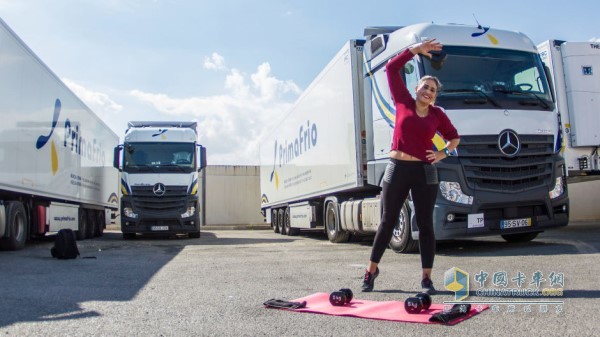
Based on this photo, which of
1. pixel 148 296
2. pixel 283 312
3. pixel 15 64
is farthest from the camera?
pixel 15 64

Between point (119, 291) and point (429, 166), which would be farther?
point (119, 291)

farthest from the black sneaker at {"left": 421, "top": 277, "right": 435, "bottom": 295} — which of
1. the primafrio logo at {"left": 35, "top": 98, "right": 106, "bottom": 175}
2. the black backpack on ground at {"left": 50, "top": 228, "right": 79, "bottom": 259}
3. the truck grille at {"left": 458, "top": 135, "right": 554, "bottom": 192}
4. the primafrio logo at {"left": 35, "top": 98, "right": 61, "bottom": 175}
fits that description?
the primafrio logo at {"left": 35, "top": 98, "right": 61, "bottom": 175}

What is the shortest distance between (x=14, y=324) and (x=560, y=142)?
729 centimetres

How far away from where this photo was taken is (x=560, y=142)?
26.5ft

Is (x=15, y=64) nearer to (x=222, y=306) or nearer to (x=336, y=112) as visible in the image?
(x=336, y=112)

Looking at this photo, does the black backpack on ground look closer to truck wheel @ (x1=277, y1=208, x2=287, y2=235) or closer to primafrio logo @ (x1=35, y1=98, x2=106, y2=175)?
primafrio logo @ (x1=35, y1=98, x2=106, y2=175)

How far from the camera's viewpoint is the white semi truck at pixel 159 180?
47.5 feet

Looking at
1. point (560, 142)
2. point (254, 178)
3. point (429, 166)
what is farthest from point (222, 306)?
point (254, 178)

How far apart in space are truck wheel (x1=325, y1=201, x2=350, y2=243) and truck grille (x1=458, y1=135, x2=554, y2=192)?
394 centimetres

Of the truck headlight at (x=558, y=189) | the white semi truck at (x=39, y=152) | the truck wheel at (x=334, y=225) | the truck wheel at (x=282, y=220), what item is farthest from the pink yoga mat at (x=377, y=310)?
the truck wheel at (x=282, y=220)

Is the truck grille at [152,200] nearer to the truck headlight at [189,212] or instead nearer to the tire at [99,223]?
the truck headlight at [189,212]

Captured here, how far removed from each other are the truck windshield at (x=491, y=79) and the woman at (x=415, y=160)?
3084 millimetres

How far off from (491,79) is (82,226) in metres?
12.0

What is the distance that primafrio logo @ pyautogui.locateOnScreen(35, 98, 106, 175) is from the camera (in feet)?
39.3
